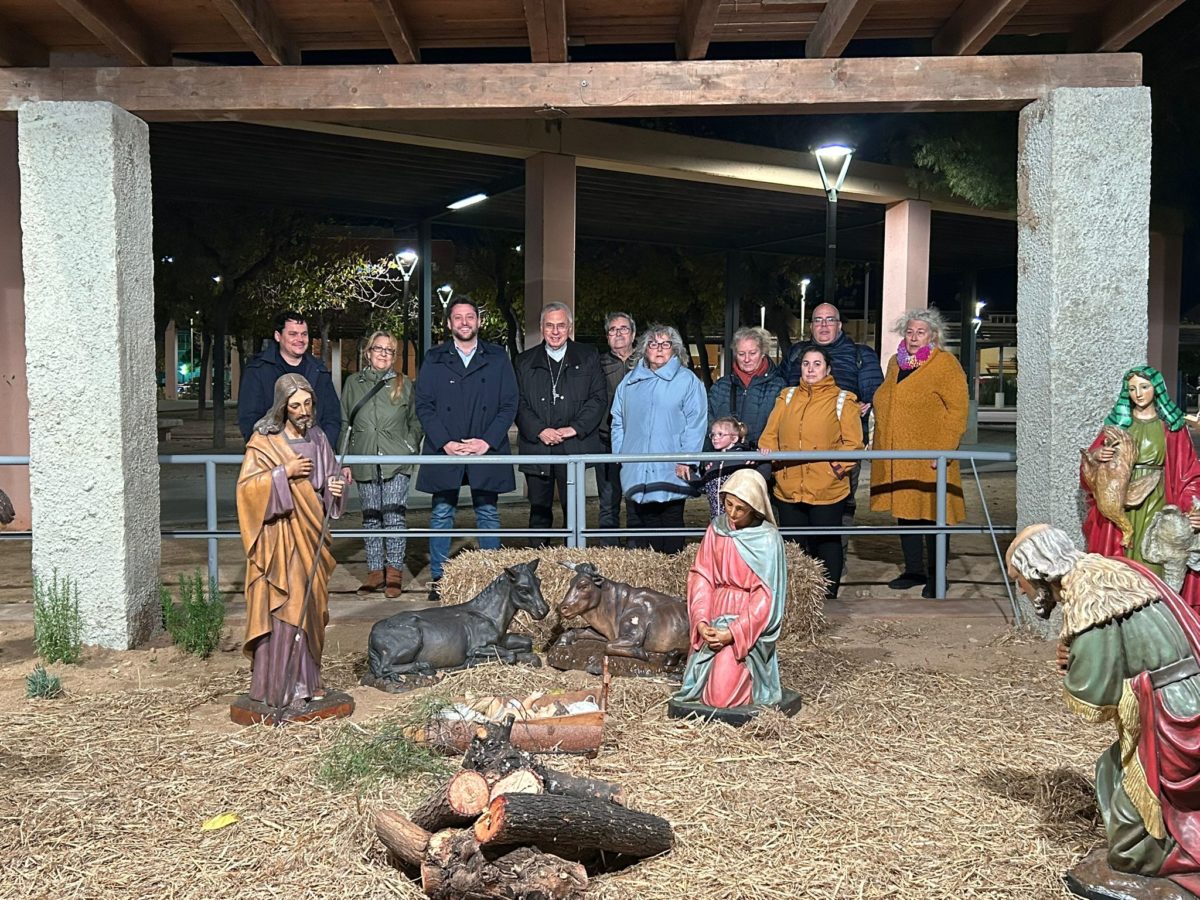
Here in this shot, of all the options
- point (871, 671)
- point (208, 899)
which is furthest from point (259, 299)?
point (208, 899)

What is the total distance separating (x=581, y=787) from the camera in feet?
12.3

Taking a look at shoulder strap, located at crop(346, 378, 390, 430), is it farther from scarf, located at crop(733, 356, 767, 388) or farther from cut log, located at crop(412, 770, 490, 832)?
cut log, located at crop(412, 770, 490, 832)

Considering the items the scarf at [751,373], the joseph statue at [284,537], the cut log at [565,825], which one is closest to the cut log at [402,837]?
the cut log at [565,825]

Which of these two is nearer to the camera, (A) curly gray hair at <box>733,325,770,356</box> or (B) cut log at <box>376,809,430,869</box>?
(B) cut log at <box>376,809,430,869</box>

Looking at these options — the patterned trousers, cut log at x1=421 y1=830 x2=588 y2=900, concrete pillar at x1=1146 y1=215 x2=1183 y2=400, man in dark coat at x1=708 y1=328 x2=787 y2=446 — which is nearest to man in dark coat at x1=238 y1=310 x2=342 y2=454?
the patterned trousers

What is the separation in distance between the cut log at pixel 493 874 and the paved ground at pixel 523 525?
3.73m

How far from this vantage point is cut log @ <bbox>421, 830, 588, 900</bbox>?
10.6 feet

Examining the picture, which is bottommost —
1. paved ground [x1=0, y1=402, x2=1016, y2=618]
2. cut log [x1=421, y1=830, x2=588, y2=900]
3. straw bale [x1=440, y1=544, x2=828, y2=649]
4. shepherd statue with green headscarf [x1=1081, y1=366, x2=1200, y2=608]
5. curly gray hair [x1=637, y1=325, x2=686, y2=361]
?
cut log [x1=421, y1=830, x2=588, y2=900]

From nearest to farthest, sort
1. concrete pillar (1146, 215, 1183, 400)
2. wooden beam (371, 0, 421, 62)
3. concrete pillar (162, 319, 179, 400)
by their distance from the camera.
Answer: wooden beam (371, 0, 421, 62), concrete pillar (1146, 215, 1183, 400), concrete pillar (162, 319, 179, 400)

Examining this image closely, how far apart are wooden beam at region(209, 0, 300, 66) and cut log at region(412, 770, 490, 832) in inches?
157

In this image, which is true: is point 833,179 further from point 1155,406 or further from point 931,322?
point 1155,406

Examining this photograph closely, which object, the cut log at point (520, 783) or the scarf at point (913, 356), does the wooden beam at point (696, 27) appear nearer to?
the scarf at point (913, 356)

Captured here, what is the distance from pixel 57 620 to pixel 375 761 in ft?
8.96

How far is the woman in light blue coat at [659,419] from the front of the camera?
7.04 metres
